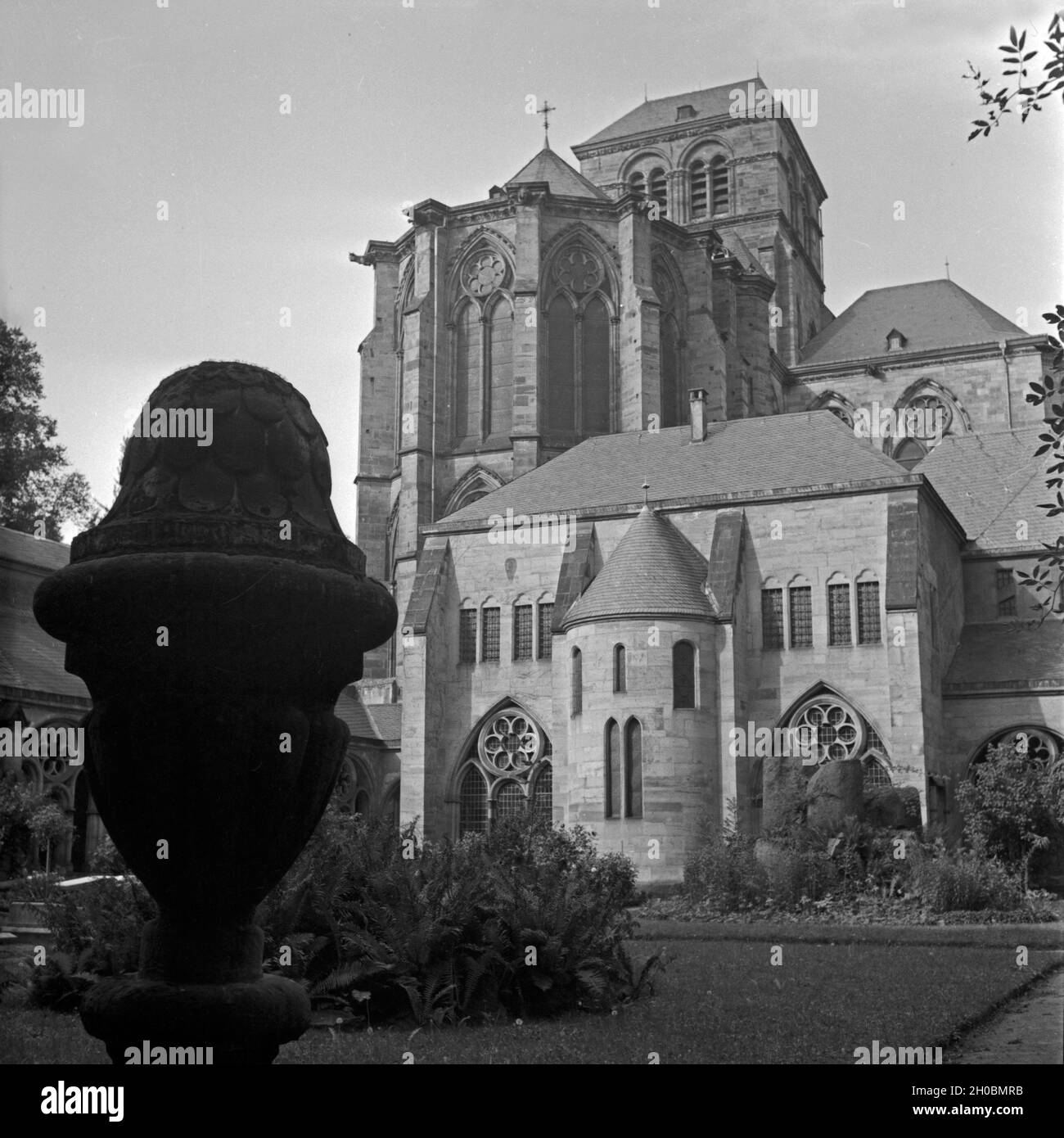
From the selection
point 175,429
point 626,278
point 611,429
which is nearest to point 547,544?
point 611,429

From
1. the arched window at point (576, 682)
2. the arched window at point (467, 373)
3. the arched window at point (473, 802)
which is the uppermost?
the arched window at point (467, 373)

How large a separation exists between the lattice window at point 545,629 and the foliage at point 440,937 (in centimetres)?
2284

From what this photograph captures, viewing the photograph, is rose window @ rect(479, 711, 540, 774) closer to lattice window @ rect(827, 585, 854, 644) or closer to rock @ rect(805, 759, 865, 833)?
lattice window @ rect(827, 585, 854, 644)

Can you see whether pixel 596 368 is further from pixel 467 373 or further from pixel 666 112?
pixel 666 112

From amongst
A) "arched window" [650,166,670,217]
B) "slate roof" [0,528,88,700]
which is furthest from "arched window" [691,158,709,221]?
"slate roof" [0,528,88,700]

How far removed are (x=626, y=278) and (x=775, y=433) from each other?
13.2 m

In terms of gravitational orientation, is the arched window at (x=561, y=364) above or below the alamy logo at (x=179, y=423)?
above

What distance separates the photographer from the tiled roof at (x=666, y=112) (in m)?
69.3

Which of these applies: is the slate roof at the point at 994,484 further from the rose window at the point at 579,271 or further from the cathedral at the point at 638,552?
the rose window at the point at 579,271

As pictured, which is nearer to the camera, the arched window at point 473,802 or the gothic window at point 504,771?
the gothic window at point 504,771

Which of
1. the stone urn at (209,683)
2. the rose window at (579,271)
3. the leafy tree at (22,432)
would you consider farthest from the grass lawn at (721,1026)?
the rose window at (579,271)

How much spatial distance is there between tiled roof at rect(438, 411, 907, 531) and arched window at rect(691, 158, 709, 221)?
32.1 metres

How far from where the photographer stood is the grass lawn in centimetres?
910
